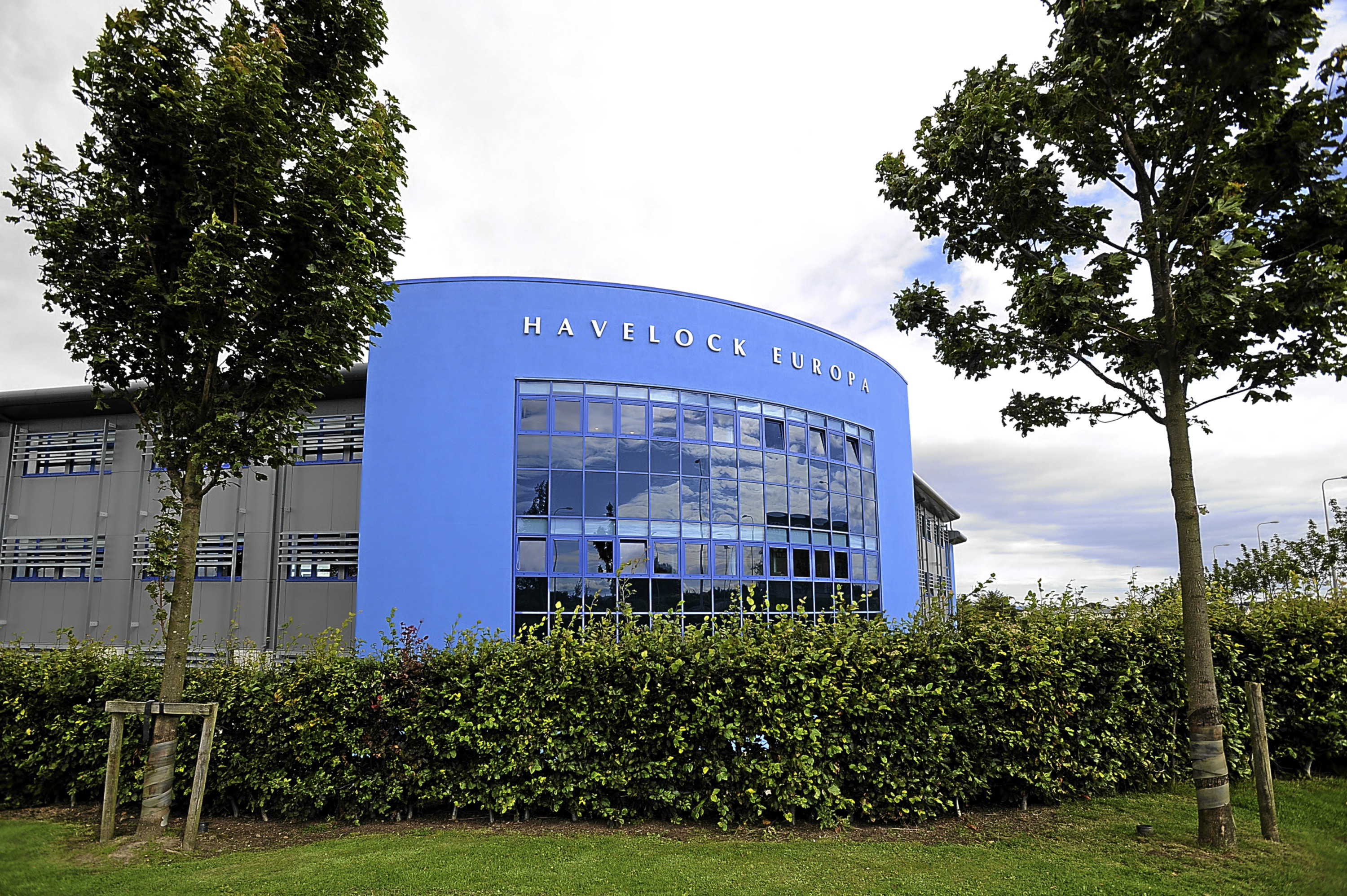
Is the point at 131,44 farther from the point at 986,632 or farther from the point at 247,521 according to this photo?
the point at 247,521

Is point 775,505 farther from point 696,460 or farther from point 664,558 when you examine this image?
point 664,558

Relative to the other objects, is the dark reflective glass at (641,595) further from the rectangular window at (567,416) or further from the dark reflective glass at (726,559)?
the rectangular window at (567,416)

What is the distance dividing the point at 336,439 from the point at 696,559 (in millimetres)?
10111

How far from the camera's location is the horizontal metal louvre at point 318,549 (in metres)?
19.6

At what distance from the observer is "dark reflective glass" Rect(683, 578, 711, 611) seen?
2014 centimetres

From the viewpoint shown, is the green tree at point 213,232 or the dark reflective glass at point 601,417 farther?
the dark reflective glass at point 601,417

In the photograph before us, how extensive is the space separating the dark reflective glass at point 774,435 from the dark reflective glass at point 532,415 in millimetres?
6547

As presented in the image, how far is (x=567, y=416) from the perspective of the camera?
19.6m

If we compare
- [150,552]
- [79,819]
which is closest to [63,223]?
[150,552]

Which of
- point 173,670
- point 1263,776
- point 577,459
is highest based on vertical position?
point 577,459

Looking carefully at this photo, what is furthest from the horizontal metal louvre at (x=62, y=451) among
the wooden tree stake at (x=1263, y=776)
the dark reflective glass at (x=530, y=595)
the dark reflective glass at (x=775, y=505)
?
the wooden tree stake at (x=1263, y=776)

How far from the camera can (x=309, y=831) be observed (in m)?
7.55

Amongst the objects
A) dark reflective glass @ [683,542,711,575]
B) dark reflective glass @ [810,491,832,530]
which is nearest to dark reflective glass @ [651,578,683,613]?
dark reflective glass @ [683,542,711,575]

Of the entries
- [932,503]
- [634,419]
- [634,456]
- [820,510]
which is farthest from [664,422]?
Answer: [932,503]
